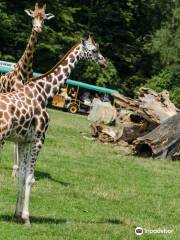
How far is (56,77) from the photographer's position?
11.2 m

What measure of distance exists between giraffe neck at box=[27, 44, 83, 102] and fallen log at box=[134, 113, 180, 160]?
7517 millimetres

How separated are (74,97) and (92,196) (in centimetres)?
3059

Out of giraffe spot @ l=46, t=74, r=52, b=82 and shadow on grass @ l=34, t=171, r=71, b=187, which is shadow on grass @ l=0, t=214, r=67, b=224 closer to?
giraffe spot @ l=46, t=74, r=52, b=82

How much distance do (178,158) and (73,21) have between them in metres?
32.7

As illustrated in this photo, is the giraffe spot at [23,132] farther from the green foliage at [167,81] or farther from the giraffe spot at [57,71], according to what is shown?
the green foliage at [167,81]

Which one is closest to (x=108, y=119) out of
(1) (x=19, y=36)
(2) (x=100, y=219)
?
(1) (x=19, y=36)

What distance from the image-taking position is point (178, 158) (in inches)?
796

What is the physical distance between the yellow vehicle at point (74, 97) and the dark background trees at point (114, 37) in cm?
333

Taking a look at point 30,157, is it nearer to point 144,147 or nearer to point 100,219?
point 100,219

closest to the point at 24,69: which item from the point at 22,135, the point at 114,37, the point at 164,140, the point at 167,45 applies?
the point at 22,135

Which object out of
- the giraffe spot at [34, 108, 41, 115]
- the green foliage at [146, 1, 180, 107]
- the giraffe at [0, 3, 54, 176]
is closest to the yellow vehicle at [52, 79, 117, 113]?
the green foliage at [146, 1, 180, 107]

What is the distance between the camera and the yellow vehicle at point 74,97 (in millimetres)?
42000

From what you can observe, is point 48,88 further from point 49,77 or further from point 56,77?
point 56,77

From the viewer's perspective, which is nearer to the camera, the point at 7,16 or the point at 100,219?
the point at 100,219
